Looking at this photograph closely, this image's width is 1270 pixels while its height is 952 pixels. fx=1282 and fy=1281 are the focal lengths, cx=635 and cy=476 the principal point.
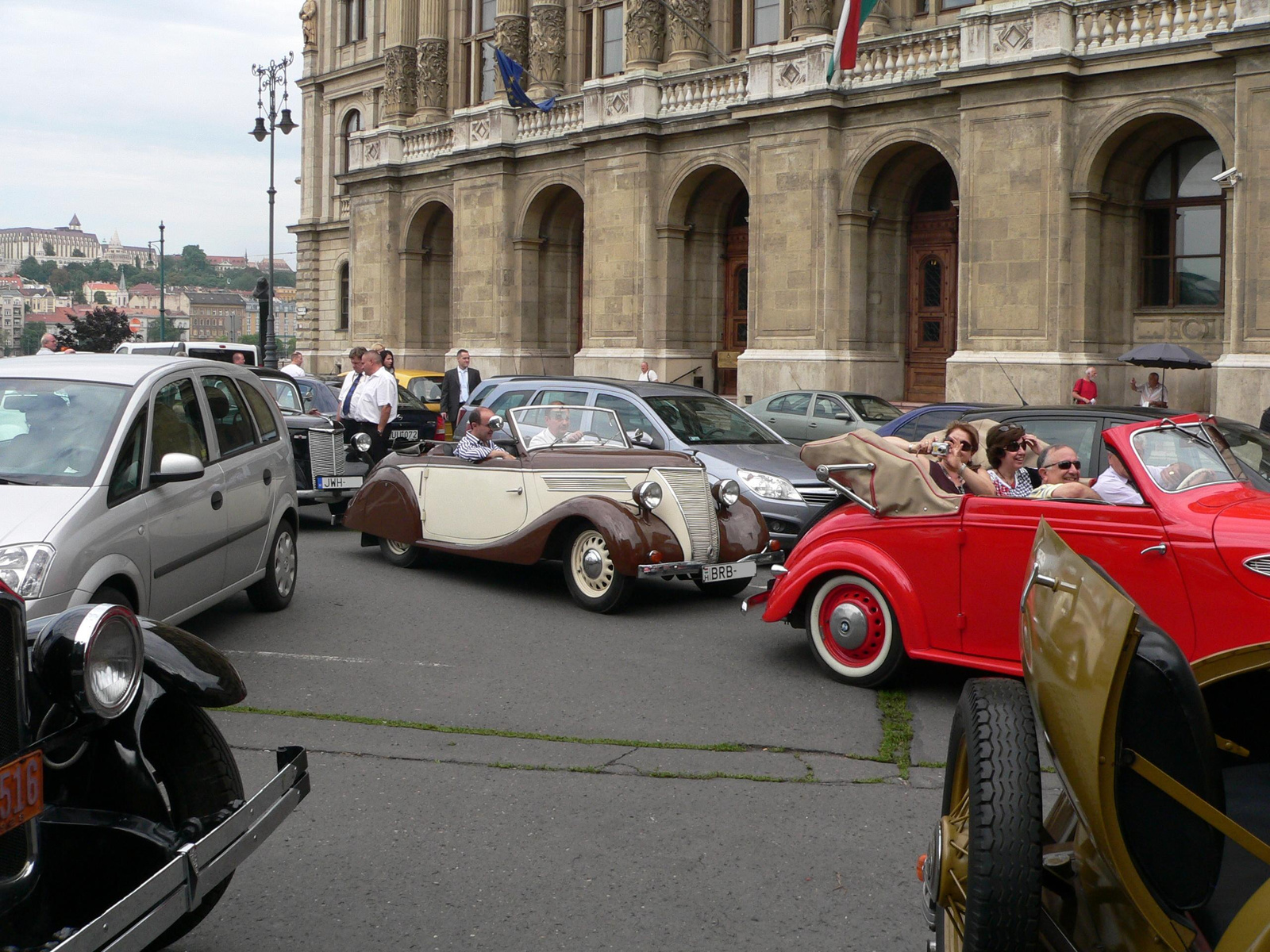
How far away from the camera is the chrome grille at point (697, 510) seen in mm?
9445

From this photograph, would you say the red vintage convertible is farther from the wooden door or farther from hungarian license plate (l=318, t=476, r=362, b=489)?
the wooden door

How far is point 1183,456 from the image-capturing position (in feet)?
21.8

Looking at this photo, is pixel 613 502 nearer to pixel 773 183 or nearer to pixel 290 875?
pixel 290 875

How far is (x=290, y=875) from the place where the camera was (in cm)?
451

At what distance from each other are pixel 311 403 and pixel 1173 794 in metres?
16.2

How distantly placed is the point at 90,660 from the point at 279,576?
6.32 m

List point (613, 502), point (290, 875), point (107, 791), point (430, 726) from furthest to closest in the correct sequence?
point (613, 502), point (430, 726), point (290, 875), point (107, 791)

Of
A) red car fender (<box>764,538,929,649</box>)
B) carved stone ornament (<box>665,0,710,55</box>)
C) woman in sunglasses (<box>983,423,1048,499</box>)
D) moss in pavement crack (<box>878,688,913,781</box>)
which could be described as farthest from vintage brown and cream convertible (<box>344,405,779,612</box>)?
carved stone ornament (<box>665,0,710,55</box>)

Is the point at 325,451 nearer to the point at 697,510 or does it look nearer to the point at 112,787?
the point at 697,510

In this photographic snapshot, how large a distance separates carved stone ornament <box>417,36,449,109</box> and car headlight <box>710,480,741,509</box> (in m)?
32.4

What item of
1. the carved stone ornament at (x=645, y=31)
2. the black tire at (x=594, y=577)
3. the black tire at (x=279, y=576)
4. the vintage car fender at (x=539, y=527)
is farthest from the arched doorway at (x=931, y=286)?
the black tire at (x=279, y=576)

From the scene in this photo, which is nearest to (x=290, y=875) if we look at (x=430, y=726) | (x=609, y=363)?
(x=430, y=726)

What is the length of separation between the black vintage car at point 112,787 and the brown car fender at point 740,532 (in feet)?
19.9

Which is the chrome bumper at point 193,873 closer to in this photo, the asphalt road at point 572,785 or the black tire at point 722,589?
the asphalt road at point 572,785
